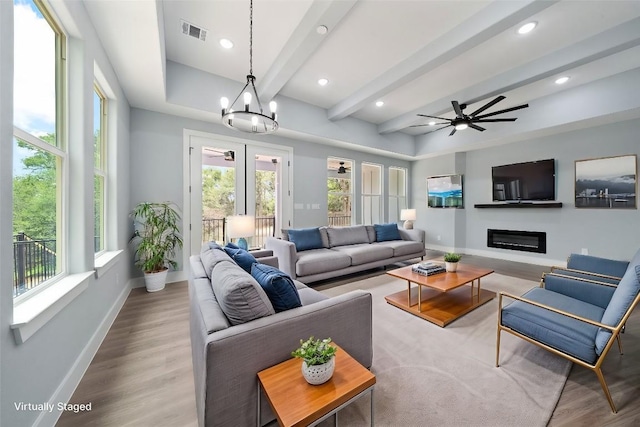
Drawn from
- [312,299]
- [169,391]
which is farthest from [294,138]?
[169,391]

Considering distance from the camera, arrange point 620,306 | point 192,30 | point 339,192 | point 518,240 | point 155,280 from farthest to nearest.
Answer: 1. point 339,192
2. point 518,240
3. point 155,280
4. point 192,30
5. point 620,306

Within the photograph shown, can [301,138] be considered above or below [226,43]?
below

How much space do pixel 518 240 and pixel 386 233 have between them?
311 centimetres

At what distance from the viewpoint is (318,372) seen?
1.09m

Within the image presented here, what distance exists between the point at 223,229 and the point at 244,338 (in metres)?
3.54

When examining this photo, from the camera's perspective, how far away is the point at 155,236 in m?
3.46

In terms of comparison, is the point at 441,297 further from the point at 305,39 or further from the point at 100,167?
the point at 100,167

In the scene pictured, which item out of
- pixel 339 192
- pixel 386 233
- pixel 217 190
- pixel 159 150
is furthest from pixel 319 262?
pixel 159 150

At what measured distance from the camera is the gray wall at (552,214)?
13.6 feet

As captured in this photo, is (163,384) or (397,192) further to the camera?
(397,192)

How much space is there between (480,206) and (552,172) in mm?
1449

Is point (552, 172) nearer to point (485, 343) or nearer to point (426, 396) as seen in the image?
point (485, 343)

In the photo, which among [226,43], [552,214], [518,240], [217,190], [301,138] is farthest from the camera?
[518,240]

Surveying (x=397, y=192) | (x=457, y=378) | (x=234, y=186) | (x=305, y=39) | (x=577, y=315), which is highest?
(x=305, y=39)
